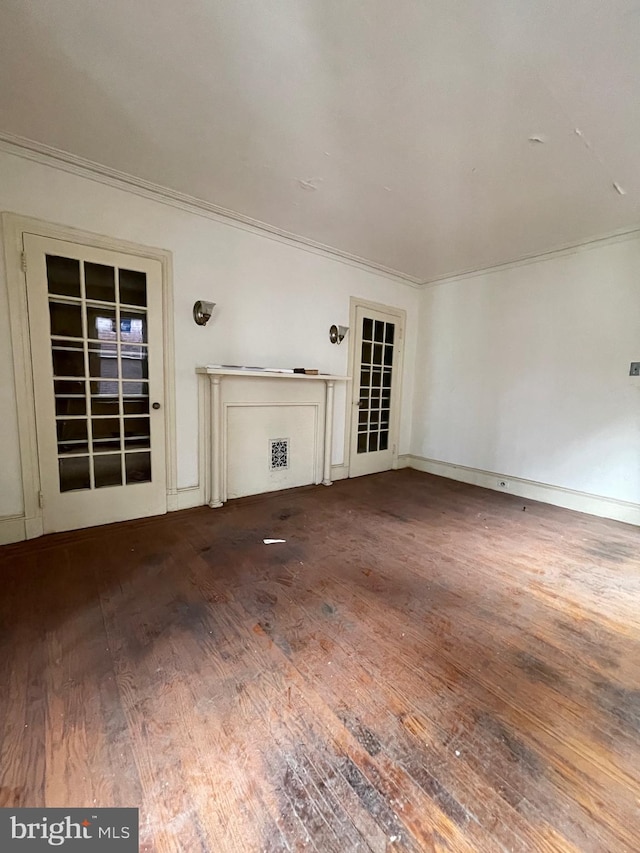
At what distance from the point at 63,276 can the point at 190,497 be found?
79.0 inches

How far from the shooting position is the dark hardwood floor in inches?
39.2

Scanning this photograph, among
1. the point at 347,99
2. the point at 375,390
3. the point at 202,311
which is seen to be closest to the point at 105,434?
the point at 202,311

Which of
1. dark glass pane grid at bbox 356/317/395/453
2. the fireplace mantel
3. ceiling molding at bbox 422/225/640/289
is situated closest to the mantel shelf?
the fireplace mantel

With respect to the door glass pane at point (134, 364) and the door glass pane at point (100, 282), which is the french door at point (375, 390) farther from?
the door glass pane at point (100, 282)

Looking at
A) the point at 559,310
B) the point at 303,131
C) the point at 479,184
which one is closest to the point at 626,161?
the point at 479,184

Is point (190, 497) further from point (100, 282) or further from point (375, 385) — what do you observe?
point (375, 385)

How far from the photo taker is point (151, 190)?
280 centimetres

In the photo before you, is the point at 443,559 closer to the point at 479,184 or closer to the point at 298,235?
the point at 479,184

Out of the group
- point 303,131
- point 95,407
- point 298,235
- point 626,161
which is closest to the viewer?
point 303,131

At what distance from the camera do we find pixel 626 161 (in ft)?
7.56

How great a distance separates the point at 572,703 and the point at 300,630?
114cm

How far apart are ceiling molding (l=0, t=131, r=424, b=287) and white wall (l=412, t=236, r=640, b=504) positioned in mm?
1658

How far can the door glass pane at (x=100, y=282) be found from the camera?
8.76ft

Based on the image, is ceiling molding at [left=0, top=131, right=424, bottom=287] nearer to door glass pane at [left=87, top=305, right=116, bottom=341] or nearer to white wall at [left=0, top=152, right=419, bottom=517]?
white wall at [left=0, top=152, right=419, bottom=517]
